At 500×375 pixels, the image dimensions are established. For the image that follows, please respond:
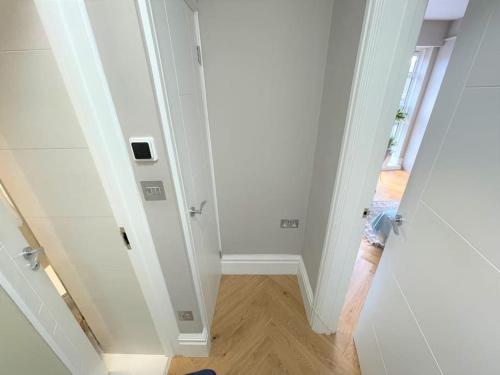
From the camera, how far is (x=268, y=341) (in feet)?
4.75

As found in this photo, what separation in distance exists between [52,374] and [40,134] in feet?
3.08

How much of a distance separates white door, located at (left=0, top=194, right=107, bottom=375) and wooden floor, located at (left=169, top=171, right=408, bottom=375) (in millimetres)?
605

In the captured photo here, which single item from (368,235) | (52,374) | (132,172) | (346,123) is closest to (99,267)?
(52,374)

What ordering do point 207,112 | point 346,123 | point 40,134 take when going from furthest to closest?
point 207,112
point 346,123
point 40,134

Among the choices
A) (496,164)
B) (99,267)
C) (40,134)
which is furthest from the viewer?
(99,267)

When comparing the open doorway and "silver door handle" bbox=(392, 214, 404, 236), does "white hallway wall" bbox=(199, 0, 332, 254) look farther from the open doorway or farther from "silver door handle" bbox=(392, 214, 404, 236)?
the open doorway

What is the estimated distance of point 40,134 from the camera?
0.78m

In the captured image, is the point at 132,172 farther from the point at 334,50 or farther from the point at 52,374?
the point at 334,50

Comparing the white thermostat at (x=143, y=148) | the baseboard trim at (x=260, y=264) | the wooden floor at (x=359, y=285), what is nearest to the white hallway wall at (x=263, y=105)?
the baseboard trim at (x=260, y=264)

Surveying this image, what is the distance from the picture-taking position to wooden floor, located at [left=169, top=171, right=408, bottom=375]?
1.33 m

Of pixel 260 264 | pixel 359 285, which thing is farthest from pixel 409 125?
pixel 260 264

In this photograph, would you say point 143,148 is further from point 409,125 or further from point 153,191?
point 409,125

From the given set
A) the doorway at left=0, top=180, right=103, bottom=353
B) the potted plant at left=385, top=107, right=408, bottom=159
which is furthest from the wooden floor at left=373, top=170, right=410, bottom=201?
the doorway at left=0, top=180, right=103, bottom=353

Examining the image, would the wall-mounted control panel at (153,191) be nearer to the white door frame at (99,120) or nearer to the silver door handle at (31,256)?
the white door frame at (99,120)
